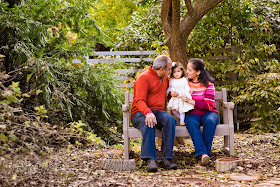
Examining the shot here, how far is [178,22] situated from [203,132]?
5.63 ft

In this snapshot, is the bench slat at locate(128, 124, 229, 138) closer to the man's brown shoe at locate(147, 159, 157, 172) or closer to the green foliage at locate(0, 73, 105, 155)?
the man's brown shoe at locate(147, 159, 157, 172)

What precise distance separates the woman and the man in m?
0.27

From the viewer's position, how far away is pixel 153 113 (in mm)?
4367

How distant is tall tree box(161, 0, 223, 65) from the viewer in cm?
536

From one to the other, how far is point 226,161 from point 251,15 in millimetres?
4617

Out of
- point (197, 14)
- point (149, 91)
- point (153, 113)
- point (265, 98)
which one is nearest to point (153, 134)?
point (153, 113)

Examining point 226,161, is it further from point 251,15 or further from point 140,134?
point 251,15

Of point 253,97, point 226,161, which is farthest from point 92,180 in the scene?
point 253,97

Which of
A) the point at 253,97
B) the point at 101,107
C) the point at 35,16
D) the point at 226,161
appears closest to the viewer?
the point at 226,161

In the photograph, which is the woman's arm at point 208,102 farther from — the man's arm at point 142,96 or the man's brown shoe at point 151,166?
the man's brown shoe at point 151,166

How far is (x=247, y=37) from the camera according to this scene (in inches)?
313

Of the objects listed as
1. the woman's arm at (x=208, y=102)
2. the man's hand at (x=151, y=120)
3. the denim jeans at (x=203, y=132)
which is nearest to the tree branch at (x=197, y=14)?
the woman's arm at (x=208, y=102)

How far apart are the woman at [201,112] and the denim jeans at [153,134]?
0.27m

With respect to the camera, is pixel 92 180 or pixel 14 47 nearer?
pixel 92 180
